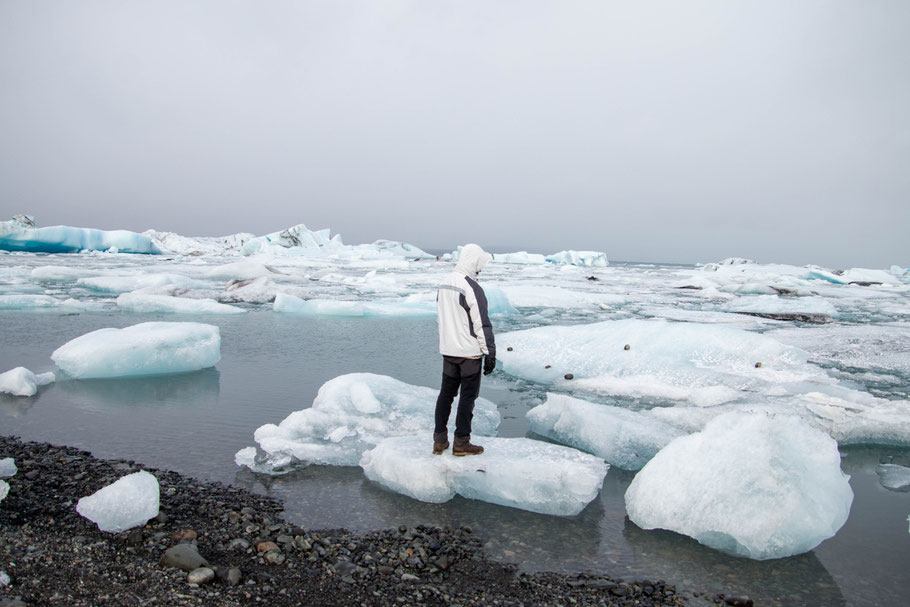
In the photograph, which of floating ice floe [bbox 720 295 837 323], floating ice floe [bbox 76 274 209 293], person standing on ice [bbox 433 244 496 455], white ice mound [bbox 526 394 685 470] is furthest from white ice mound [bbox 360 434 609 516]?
floating ice floe [bbox 76 274 209 293]

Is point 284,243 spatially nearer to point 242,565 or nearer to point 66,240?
point 66,240

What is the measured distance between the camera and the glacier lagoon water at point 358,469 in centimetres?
272

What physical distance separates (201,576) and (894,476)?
4.45 metres

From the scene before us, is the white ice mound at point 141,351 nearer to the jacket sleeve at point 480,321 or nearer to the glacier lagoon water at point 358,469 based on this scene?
the glacier lagoon water at point 358,469

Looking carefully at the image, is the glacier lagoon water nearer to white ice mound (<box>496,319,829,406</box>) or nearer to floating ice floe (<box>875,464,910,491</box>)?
floating ice floe (<box>875,464,910,491</box>)

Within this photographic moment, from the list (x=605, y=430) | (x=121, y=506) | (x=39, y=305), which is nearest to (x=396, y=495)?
(x=121, y=506)

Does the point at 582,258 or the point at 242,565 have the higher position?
the point at 582,258

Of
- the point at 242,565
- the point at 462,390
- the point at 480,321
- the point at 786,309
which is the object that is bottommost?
the point at 242,565

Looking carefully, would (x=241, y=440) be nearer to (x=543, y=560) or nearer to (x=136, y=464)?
(x=136, y=464)

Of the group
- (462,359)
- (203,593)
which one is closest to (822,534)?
(462,359)

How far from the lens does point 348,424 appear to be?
429cm

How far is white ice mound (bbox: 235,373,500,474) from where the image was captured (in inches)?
150

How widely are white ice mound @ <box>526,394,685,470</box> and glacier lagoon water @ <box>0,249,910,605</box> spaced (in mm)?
197

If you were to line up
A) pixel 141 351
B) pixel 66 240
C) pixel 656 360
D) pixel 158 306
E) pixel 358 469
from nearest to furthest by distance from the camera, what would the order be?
pixel 358 469, pixel 141 351, pixel 656 360, pixel 158 306, pixel 66 240
